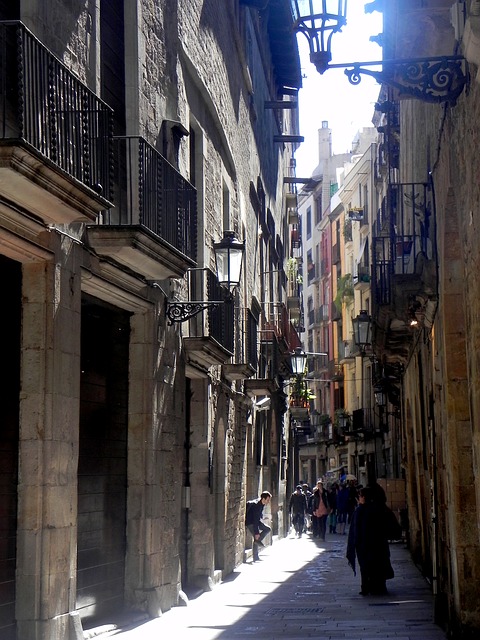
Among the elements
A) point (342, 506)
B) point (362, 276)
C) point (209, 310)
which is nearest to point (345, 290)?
point (362, 276)

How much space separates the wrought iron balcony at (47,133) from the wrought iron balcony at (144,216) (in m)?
0.85

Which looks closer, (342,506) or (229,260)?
(229,260)

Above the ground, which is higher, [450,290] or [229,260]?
[229,260]

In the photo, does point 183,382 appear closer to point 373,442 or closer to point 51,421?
point 51,421

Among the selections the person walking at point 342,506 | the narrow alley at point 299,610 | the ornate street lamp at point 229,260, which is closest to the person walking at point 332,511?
the person walking at point 342,506

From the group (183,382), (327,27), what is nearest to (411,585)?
(183,382)

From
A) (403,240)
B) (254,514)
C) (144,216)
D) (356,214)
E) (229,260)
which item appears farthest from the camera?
(356,214)

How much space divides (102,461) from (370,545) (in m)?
6.23

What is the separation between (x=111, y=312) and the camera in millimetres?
12617

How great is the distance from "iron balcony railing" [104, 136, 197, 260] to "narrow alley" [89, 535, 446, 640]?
4.03 meters

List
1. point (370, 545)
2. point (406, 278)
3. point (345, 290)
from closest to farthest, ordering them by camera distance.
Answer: point (406, 278)
point (370, 545)
point (345, 290)

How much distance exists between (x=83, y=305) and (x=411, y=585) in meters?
8.81

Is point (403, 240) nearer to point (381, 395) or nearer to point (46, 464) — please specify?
point (46, 464)

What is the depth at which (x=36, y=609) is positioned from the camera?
940 centimetres
